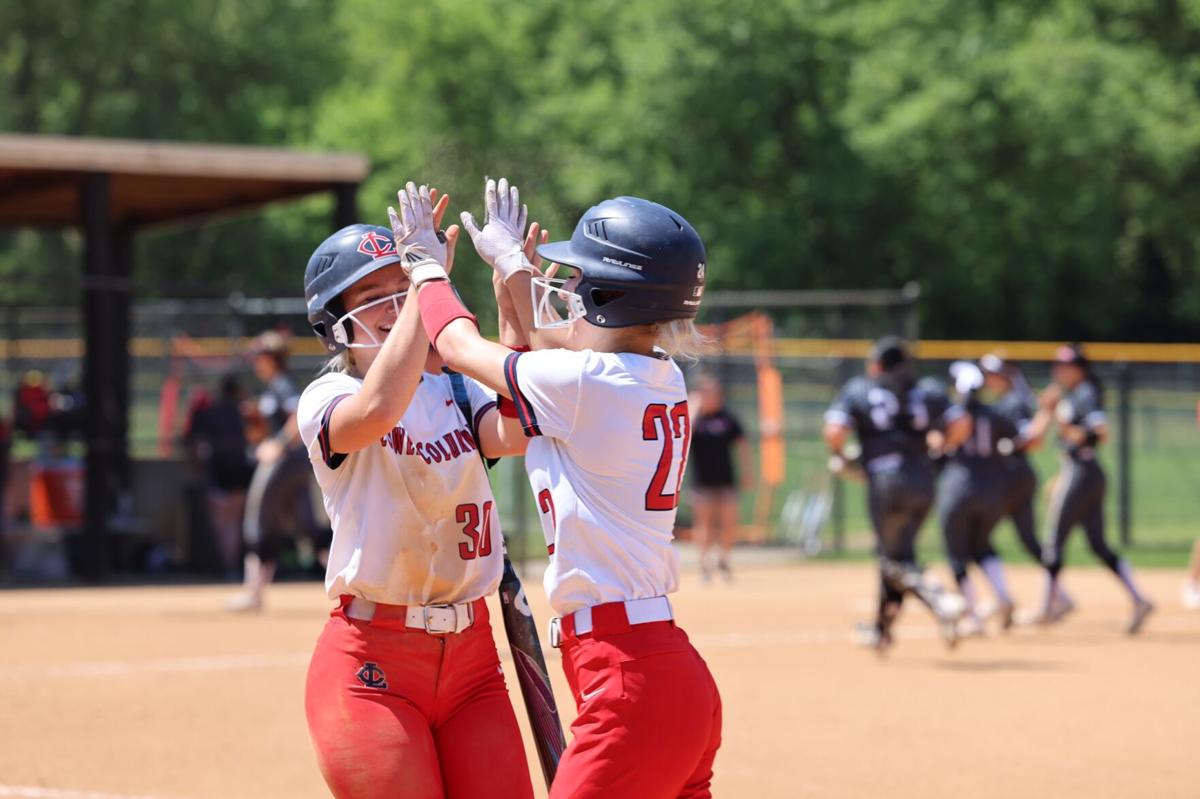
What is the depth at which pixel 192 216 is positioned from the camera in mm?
20281

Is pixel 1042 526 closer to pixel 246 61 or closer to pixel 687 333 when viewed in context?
pixel 687 333

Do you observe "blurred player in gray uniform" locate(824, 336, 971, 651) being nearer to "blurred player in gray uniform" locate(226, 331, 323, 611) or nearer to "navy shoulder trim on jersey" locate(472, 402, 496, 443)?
"blurred player in gray uniform" locate(226, 331, 323, 611)

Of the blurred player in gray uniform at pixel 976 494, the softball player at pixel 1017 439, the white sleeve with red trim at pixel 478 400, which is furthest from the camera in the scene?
the softball player at pixel 1017 439

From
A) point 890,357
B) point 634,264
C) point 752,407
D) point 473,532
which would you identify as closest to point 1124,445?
point 752,407

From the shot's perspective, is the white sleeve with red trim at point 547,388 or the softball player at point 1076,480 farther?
the softball player at point 1076,480

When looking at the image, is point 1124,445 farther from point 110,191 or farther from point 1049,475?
point 110,191

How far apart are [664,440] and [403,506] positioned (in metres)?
0.75

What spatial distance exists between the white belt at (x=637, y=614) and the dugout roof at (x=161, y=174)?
1342 centimetres

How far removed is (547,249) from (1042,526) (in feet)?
69.0

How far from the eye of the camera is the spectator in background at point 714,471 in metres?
17.0

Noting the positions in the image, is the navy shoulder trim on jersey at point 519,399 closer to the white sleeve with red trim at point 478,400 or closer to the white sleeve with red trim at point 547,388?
the white sleeve with red trim at point 547,388

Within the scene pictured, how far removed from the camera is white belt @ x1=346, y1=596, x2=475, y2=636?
13.1 feet

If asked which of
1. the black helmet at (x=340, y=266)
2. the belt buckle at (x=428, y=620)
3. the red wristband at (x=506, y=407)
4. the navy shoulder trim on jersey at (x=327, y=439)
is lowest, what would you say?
the belt buckle at (x=428, y=620)

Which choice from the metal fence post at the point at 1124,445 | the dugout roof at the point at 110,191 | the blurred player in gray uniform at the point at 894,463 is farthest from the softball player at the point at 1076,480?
the dugout roof at the point at 110,191
